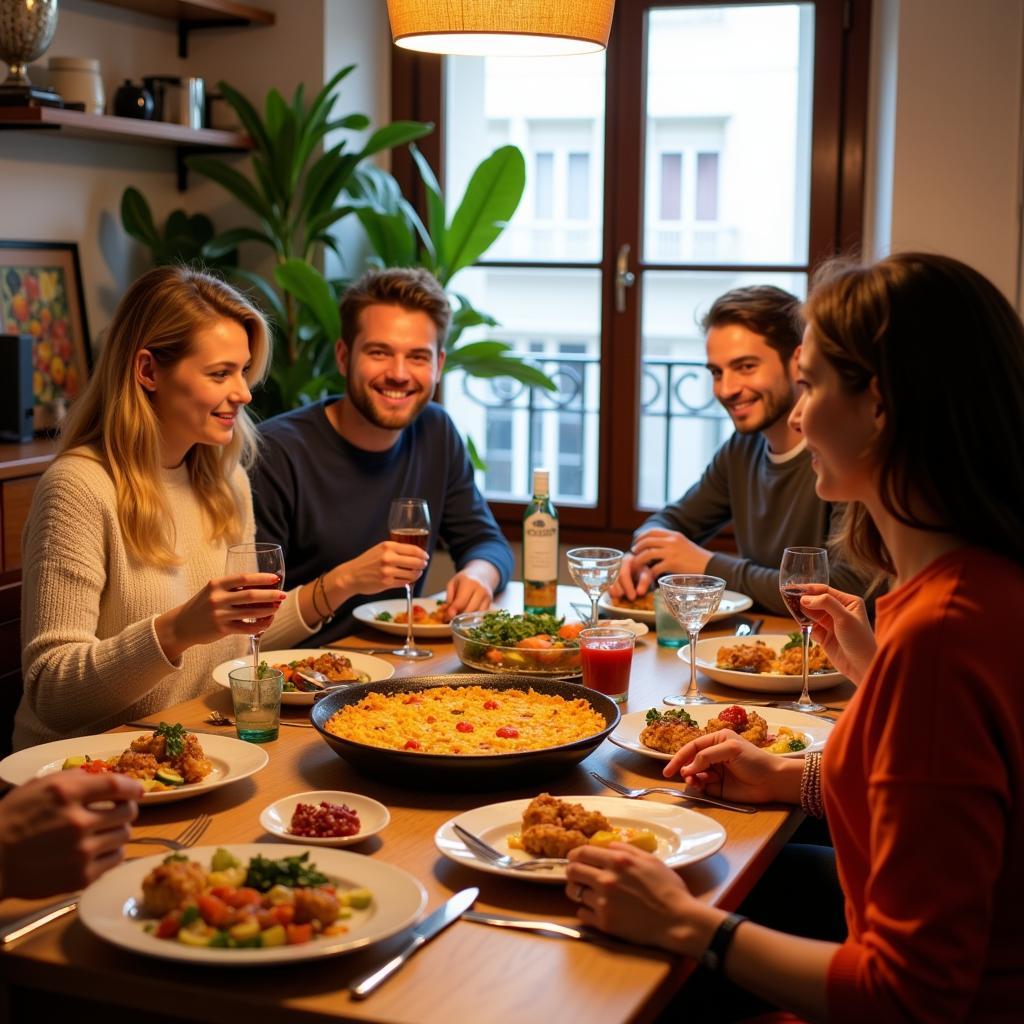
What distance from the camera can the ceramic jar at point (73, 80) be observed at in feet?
12.3

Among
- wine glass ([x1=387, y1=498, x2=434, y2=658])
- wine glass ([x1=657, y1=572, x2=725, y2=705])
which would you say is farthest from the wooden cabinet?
wine glass ([x1=657, y1=572, x2=725, y2=705])

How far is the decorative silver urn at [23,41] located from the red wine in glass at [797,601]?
247 cm

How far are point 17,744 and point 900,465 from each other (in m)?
1.51

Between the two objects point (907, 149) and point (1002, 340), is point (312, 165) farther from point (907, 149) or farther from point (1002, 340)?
point (1002, 340)

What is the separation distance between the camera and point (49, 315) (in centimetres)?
399

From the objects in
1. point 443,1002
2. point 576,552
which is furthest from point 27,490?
point 443,1002

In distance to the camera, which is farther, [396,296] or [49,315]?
[49,315]

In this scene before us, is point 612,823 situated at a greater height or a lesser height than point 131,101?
lesser

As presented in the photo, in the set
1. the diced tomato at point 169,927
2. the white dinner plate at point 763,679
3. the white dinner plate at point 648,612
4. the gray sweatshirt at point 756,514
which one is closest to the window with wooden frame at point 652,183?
the gray sweatshirt at point 756,514

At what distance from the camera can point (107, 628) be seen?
2197 millimetres

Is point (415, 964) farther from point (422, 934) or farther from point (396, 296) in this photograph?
point (396, 296)

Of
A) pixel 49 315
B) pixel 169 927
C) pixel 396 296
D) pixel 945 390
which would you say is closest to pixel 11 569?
pixel 49 315

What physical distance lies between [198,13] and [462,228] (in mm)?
1087

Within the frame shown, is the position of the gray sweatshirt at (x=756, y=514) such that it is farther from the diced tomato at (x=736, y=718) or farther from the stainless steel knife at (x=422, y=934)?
the stainless steel knife at (x=422, y=934)
